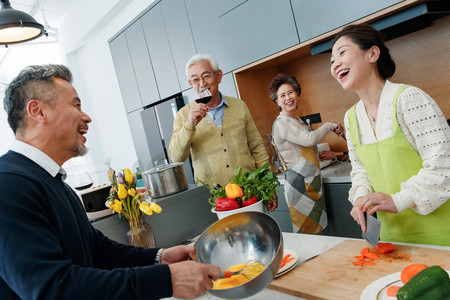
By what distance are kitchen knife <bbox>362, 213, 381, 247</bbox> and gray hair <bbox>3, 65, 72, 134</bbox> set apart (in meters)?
0.93

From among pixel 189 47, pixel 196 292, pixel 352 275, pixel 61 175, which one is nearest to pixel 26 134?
pixel 61 175

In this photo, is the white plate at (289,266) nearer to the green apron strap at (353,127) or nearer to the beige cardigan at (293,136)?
the green apron strap at (353,127)

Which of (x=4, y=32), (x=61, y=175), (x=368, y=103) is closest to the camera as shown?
(x=61, y=175)

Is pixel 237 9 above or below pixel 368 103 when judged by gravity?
above

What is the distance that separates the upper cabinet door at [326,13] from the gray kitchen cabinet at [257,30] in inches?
2.9

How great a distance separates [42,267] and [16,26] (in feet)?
6.63

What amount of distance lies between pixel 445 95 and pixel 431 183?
1.43 m

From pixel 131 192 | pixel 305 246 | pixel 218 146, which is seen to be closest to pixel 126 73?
pixel 218 146

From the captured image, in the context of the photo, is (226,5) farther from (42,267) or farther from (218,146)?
(42,267)

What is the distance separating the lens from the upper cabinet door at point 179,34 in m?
3.23

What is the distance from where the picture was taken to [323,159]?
2.62m

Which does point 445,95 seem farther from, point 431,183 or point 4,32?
point 4,32

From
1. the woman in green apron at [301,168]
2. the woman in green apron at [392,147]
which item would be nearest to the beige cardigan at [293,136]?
the woman in green apron at [301,168]

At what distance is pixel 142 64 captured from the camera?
3955mm
